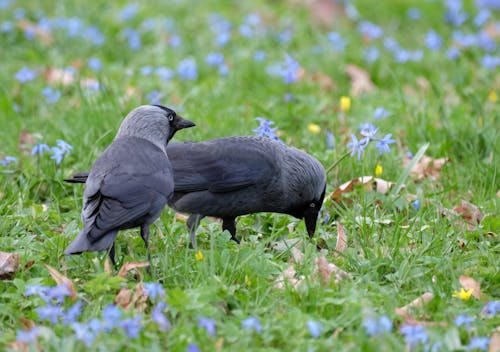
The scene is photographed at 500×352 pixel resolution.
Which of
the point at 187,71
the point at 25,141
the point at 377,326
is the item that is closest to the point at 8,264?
the point at 377,326

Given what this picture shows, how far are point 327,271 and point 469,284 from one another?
677 millimetres

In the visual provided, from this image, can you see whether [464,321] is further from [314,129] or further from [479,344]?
[314,129]

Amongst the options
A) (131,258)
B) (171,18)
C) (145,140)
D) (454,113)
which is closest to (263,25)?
(171,18)

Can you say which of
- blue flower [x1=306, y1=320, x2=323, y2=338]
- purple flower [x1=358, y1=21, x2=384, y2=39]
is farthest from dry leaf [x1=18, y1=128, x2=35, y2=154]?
purple flower [x1=358, y1=21, x2=384, y2=39]

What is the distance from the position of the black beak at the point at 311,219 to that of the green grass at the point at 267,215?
49 millimetres

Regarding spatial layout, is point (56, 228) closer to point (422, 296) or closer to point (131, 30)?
point (422, 296)

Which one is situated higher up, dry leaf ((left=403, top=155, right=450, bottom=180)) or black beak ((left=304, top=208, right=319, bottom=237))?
black beak ((left=304, top=208, right=319, bottom=237))

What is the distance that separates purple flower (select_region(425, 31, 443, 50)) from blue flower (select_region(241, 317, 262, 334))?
554cm

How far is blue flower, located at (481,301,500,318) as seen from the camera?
3.75 m

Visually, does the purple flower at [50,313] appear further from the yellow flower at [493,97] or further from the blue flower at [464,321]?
the yellow flower at [493,97]

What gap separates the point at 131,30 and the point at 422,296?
5.52m

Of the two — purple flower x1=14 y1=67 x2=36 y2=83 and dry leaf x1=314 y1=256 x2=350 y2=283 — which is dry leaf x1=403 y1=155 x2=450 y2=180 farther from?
purple flower x1=14 y1=67 x2=36 y2=83

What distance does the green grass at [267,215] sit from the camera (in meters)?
3.79

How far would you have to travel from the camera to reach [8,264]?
4.25m
